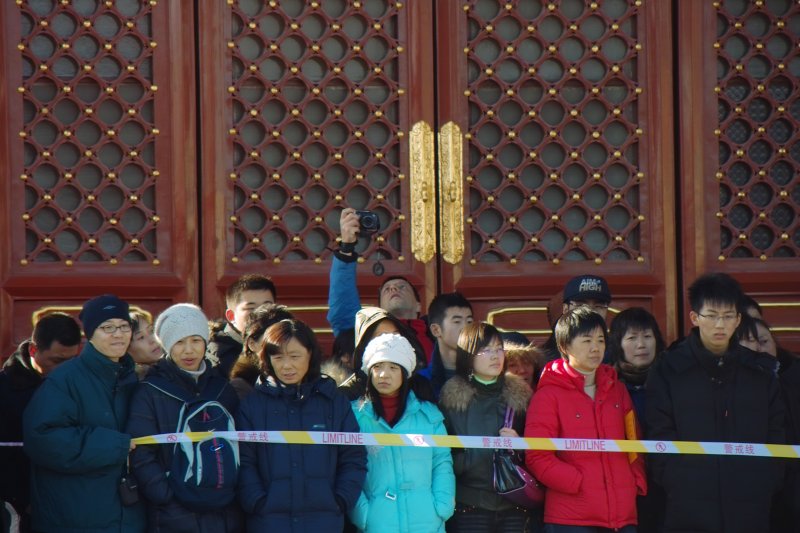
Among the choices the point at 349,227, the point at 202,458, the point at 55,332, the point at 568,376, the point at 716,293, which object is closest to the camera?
the point at 202,458

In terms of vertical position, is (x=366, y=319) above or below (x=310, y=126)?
below

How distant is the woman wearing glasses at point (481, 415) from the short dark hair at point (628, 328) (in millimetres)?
640

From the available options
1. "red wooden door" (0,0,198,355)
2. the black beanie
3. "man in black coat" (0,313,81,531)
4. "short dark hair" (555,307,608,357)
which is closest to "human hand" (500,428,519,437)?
"short dark hair" (555,307,608,357)

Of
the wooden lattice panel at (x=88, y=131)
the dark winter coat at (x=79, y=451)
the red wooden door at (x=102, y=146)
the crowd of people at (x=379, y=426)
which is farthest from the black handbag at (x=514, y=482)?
the wooden lattice panel at (x=88, y=131)

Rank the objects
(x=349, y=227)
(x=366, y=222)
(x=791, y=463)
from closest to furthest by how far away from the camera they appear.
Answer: (x=791, y=463) → (x=349, y=227) → (x=366, y=222)

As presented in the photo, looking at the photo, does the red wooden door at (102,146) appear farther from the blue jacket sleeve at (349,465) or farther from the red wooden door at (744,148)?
the red wooden door at (744,148)

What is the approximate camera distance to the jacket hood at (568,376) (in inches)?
251

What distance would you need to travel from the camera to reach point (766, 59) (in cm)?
A: 896

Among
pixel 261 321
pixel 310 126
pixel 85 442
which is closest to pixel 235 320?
pixel 261 321

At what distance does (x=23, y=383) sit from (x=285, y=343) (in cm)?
142

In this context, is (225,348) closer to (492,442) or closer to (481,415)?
(481,415)

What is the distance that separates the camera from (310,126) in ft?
28.5

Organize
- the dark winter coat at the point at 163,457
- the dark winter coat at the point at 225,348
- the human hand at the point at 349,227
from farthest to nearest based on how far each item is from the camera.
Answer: the human hand at the point at 349,227 < the dark winter coat at the point at 225,348 < the dark winter coat at the point at 163,457

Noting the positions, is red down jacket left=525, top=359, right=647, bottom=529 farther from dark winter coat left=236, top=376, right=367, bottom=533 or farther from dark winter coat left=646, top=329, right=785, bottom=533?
dark winter coat left=236, top=376, right=367, bottom=533
